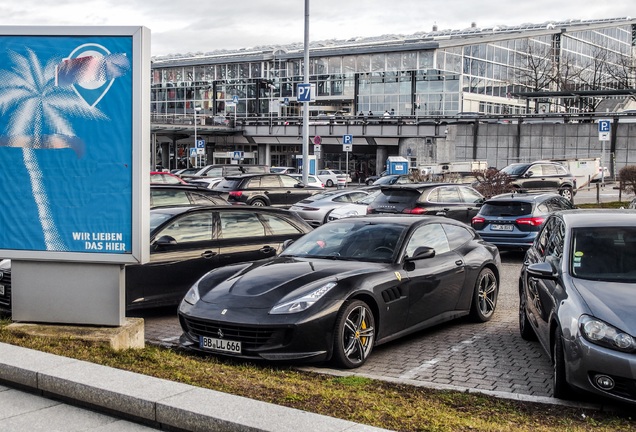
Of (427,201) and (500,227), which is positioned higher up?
(427,201)

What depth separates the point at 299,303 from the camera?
7125 mm

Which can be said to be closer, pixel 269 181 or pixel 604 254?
pixel 604 254

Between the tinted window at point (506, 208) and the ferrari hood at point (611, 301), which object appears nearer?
the ferrari hood at point (611, 301)

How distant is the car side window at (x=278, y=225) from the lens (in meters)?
11.4

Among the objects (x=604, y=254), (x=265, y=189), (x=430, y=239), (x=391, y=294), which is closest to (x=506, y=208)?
(x=430, y=239)

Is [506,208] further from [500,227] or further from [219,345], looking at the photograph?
[219,345]

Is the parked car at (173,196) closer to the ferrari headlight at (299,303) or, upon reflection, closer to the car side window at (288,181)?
the ferrari headlight at (299,303)

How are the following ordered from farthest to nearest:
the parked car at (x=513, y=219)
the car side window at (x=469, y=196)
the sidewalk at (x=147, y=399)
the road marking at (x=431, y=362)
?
1. the car side window at (x=469, y=196)
2. the parked car at (x=513, y=219)
3. the road marking at (x=431, y=362)
4. the sidewalk at (x=147, y=399)

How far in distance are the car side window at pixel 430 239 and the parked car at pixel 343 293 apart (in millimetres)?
14

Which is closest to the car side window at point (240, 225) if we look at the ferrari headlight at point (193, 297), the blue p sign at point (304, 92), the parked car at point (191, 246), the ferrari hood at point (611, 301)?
the parked car at point (191, 246)

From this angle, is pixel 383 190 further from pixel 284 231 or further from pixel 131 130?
pixel 131 130

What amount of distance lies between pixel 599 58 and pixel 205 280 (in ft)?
306

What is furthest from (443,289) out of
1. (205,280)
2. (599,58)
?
(599,58)

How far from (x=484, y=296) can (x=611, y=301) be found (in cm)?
379
